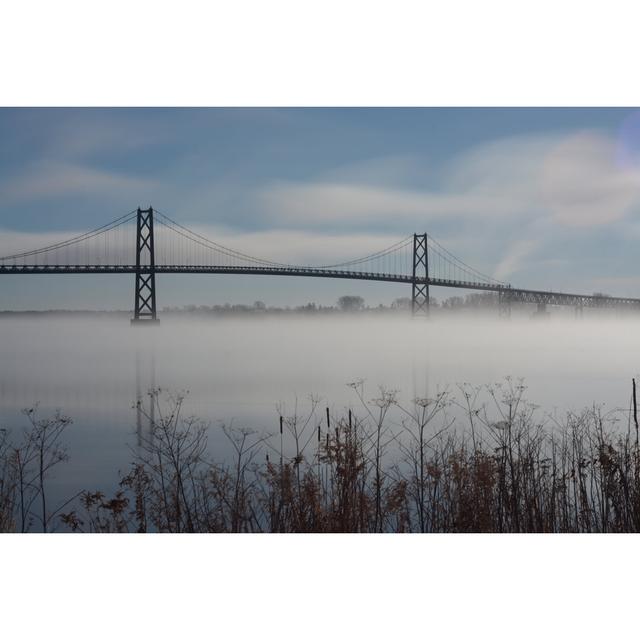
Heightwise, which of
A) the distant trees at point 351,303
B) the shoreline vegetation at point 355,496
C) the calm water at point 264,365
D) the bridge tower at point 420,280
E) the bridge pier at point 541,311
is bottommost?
the shoreline vegetation at point 355,496

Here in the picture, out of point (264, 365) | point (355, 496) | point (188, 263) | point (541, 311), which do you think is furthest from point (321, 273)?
point (355, 496)

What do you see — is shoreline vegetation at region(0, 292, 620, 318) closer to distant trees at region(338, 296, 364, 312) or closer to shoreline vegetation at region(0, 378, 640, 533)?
distant trees at region(338, 296, 364, 312)

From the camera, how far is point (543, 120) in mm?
4270

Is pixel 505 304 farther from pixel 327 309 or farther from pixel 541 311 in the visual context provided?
pixel 327 309

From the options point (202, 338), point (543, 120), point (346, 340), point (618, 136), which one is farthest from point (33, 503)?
point (618, 136)

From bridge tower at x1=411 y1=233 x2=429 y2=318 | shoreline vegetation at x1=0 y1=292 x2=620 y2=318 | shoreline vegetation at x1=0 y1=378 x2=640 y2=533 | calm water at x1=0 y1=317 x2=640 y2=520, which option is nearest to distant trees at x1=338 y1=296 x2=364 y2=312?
shoreline vegetation at x1=0 y1=292 x2=620 y2=318

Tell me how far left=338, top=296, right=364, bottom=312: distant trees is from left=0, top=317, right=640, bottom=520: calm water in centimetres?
17

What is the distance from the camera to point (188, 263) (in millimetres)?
5711

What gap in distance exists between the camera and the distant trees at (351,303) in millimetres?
5312

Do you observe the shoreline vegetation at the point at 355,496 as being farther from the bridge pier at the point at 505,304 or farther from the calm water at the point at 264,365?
the bridge pier at the point at 505,304

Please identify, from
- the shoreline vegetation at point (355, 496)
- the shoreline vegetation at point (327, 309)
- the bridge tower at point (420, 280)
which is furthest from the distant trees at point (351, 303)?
the shoreline vegetation at point (355, 496)

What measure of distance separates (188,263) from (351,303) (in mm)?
1573
